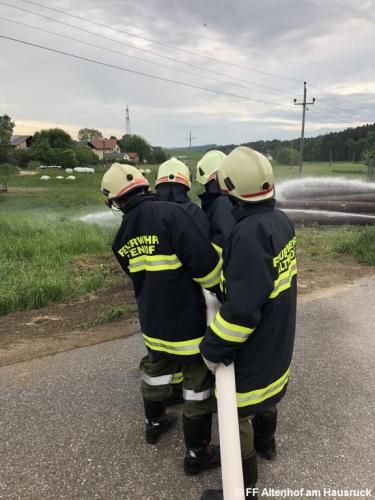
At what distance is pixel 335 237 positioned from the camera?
9.54 metres

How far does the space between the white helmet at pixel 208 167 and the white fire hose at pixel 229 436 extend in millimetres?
1715

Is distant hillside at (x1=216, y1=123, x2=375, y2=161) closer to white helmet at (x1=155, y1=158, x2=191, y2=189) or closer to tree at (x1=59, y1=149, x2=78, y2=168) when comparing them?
tree at (x1=59, y1=149, x2=78, y2=168)

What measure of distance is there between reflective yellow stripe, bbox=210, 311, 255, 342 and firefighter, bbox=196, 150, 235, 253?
0.85 meters

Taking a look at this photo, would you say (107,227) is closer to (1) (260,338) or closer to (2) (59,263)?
(2) (59,263)

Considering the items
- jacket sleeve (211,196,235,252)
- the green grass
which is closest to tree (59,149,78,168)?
the green grass

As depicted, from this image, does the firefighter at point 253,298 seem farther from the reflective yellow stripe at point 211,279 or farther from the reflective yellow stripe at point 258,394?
the reflective yellow stripe at point 211,279

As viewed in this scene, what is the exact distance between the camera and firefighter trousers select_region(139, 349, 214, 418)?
7.84 feet

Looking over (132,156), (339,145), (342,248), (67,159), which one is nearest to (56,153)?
(67,159)

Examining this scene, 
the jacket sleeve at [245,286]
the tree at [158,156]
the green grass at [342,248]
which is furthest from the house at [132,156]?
the jacket sleeve at [245,286]

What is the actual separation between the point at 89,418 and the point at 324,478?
1.58m

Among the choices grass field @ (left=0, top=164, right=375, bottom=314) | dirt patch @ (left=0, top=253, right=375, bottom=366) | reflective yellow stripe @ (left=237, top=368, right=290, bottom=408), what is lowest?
dirt patch @ (left=0, top=253, right=375, bottom=366)

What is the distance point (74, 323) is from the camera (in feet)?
14.9

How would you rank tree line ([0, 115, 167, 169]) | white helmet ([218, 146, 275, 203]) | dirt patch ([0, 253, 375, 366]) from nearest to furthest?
white helmet ([218, 146, 275, 203]) → dirt patch ([0, 253, 375, 366]) → tree line ([0, 115, 167, 169])

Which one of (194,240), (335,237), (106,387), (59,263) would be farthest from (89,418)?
(335,237)
